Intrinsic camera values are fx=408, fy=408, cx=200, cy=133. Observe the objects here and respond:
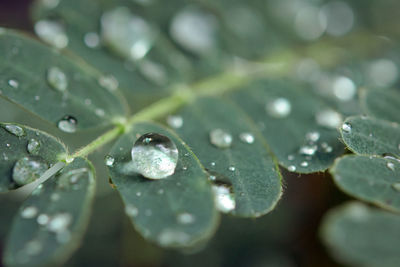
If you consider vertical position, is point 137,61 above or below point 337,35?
above

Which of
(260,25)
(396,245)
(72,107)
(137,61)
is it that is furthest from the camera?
(260,25)

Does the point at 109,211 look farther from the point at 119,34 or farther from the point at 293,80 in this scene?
the point at 293,80

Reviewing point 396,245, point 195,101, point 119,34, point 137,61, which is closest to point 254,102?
point 195,101

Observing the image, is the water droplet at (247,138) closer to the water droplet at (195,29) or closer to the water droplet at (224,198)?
the water droplet at (224,198)

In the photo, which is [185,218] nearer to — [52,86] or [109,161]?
[109,161]

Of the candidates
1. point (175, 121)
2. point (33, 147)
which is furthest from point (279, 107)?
point (33, 147)

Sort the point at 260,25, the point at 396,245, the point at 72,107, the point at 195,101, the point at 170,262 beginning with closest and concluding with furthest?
the point at 396,245 < the point at 72,107 < the point at 195,101 < the point at 170,262 < the point at 260,25

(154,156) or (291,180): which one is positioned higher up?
(154,156)
